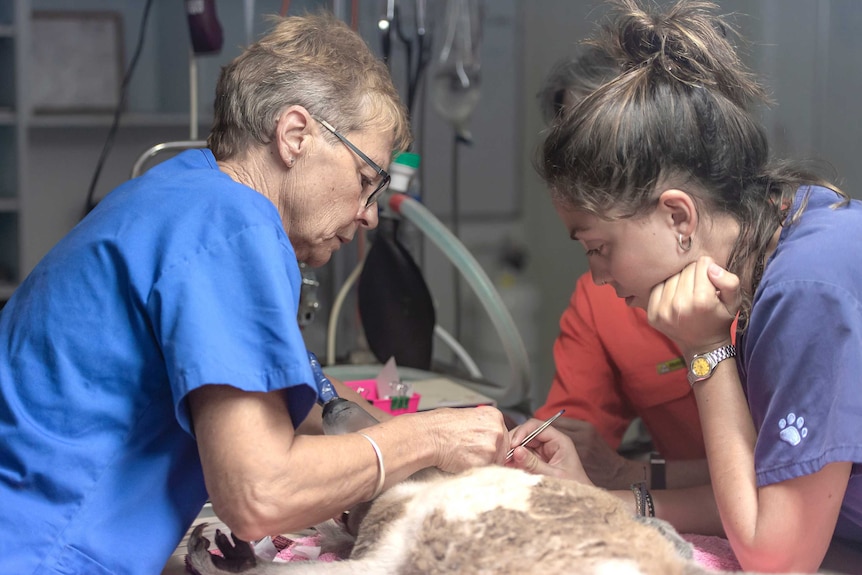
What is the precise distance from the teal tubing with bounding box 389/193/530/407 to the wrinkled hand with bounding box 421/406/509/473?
2.23 ft

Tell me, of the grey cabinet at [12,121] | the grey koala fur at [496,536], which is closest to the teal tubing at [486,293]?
the grey koala fur at [496,536]

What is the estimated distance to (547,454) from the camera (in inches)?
57.4

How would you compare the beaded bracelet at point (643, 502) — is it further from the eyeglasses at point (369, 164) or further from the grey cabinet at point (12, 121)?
the grey cabinet at point (12, 121)

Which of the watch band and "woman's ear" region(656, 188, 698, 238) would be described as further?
the watch band

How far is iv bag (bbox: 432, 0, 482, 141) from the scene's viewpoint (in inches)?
110

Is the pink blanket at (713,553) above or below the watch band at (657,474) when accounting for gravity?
above

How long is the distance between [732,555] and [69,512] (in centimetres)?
87

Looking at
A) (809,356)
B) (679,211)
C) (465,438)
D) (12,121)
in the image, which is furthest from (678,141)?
(12,121)

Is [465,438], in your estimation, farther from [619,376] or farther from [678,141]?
[619,376]

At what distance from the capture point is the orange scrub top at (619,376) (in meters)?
1.73

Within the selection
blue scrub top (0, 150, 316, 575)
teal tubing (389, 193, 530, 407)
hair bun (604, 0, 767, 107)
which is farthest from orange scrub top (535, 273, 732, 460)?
blue scrub top (0, 150, 316, 575)

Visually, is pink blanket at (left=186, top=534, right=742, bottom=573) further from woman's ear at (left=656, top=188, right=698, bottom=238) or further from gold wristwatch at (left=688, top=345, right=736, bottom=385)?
woman's ear at (left=656, top=188, right=698, bottom=238)

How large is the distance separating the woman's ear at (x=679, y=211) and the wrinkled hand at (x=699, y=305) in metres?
0.05

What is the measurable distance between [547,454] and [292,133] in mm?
668
